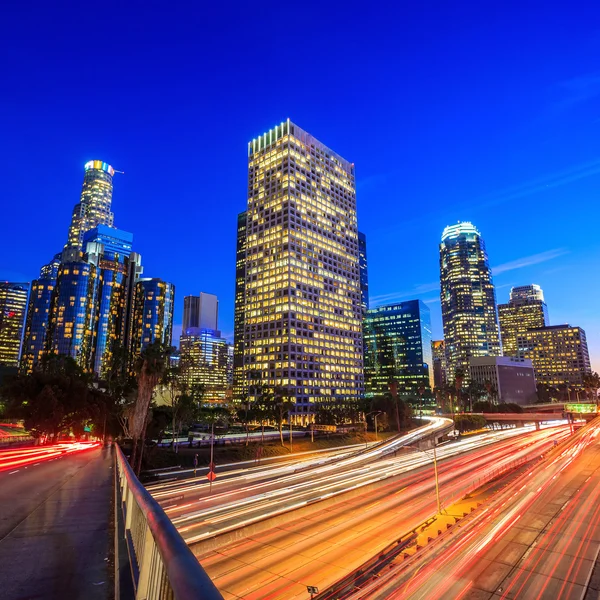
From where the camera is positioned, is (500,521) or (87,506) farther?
(500,521)

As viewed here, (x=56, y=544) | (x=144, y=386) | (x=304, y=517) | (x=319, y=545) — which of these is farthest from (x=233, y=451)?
(x=56, y=544)

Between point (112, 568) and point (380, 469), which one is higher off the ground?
point (112, 568)

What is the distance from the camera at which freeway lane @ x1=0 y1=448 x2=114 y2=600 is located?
591cm

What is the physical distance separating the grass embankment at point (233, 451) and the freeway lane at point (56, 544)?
4728 cm

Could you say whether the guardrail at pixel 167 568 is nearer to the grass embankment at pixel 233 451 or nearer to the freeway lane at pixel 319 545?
the freeway lane at pixel 319 545

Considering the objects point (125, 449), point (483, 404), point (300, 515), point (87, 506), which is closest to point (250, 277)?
point (483, 404)

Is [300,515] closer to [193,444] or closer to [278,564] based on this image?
[278,564]

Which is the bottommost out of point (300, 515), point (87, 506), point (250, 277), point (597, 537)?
point (597, 537)

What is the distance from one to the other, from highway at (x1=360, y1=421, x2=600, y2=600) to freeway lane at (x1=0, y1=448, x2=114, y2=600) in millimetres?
18907

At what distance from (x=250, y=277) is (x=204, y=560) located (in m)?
175

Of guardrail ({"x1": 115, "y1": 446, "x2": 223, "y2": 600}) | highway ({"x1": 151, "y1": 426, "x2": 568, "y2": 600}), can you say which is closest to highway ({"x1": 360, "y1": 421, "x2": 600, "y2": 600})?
highway ({"x1": 151, "y1": 426, "x2": 568, "y2": 600})

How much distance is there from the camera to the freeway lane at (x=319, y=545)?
2606 cm

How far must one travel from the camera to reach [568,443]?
93312 millimetres

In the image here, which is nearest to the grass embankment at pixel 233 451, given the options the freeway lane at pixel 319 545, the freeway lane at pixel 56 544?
the freeway lane at pixel 319 545
